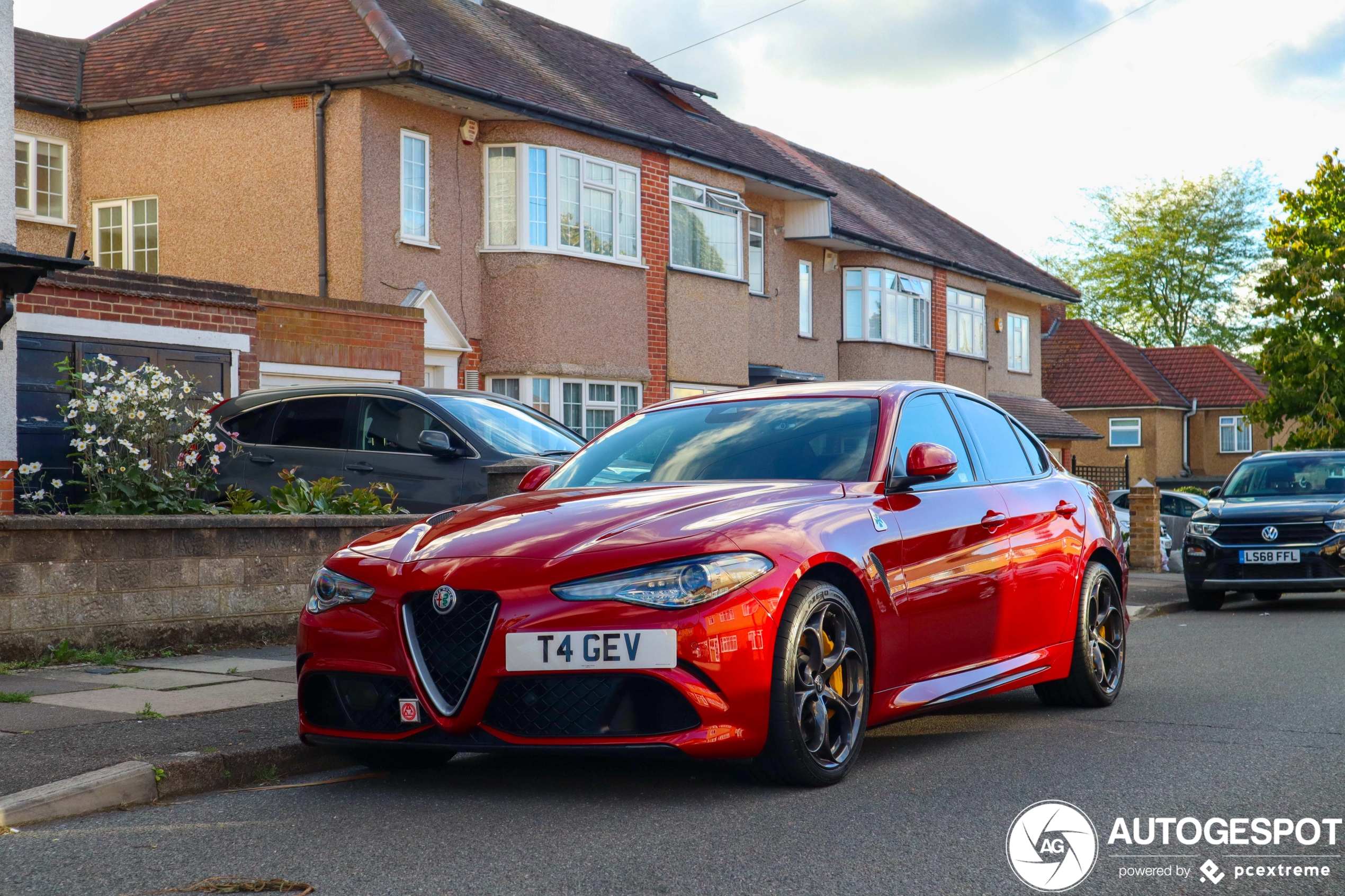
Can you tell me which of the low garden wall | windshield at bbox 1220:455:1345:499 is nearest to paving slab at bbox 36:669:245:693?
the low garden wall

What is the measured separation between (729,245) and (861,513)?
19196mm

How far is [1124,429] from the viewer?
54.2 meters

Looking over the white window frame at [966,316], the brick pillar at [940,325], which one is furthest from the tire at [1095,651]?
the white window frame at [966,316]

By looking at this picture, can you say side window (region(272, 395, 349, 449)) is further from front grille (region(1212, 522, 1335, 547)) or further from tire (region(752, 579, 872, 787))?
front grille (region(1212, 522, 1335, 547))

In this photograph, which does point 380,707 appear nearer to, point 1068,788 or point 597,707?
point 597,707

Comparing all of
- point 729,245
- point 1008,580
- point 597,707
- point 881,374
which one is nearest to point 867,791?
point 597,707

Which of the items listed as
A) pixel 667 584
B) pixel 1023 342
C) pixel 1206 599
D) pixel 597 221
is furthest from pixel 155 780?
pixel 1023 342

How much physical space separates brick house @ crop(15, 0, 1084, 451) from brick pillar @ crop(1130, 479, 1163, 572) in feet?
21.4

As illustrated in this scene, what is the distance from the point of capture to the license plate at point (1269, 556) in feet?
47.0

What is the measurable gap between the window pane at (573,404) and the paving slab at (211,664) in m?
12.0

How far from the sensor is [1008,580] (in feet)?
22.0

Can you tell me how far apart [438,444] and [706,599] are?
6798 mm

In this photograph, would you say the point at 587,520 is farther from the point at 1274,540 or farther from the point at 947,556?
the point at 1274,540

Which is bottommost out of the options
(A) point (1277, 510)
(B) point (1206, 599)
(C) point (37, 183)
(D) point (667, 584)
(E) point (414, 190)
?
(B) point (1206, 599)
